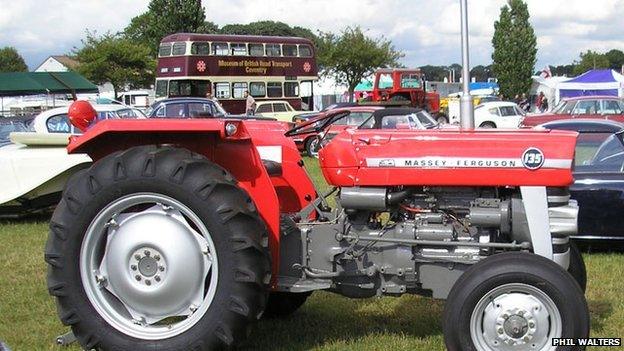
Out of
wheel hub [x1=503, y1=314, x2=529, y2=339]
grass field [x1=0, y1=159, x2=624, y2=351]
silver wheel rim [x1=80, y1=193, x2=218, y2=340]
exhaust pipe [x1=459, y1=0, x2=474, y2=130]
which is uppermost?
exhaust pipe [x1=459, y1=0, x2=474, y2=130]

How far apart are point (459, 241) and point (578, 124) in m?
4.42

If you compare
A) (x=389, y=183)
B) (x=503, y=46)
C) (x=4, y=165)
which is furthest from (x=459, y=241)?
(x=503, y=46)

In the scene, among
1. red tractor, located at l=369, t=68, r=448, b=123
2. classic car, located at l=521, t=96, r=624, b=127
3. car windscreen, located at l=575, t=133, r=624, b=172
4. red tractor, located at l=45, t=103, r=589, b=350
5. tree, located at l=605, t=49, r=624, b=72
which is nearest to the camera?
red tractor, located at l=45, t=103, r=589, b=350

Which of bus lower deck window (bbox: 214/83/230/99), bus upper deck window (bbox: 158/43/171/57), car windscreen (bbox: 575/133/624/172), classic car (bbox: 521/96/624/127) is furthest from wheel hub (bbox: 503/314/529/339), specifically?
bus upper deck window (bbox: 158/43/171/57)

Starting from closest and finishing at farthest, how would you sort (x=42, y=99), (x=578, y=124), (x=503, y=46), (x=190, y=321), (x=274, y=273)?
(x=190, y=321) → (x=274, y=273) → (x=578, y=124) → (x=42, y=99) → (x=503, y=46)

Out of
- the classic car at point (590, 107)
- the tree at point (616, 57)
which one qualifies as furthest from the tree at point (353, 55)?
the tree at point (616, 57)

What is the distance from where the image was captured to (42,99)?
150ft

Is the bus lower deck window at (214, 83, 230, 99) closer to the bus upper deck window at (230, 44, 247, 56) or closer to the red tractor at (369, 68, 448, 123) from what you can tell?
the bus upper deck window at (230, 44, 247, 56)

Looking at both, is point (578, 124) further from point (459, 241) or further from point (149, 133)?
point (149, 133)

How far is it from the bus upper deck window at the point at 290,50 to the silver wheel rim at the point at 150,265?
30014mm

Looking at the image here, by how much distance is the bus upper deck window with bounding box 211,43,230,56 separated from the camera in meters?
31.3

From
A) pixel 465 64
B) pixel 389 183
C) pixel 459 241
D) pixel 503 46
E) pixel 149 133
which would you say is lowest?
pixel 459 241

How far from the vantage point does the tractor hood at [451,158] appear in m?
3.94

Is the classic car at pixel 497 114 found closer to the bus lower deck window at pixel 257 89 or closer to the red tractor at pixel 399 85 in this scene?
the red tractor at pixel 399 85
